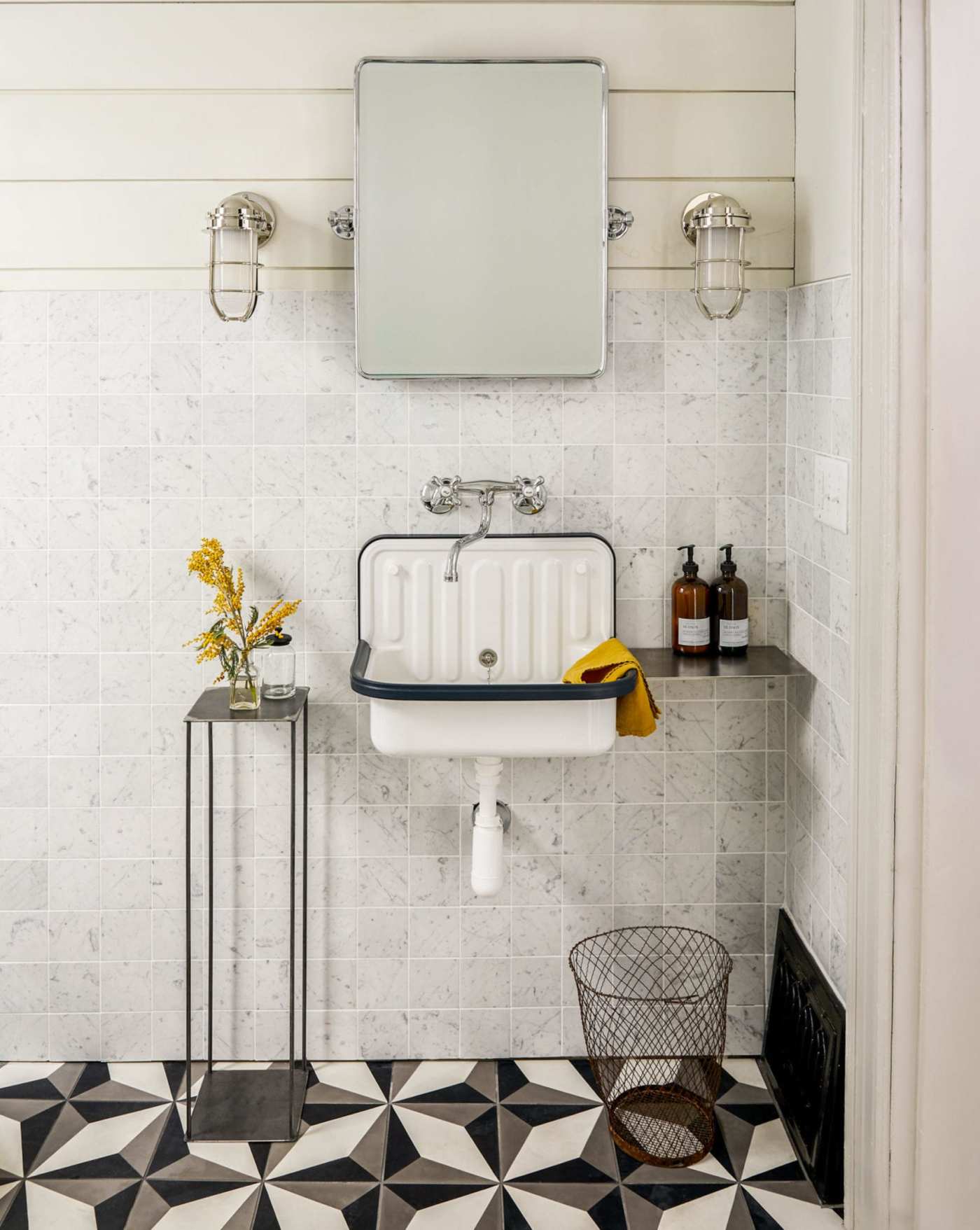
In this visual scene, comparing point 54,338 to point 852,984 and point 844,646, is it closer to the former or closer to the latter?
point 844,646

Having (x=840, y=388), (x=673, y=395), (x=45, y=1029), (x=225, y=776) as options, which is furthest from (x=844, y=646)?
(x=45, y=1029)

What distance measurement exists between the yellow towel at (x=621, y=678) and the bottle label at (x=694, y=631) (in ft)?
0.69

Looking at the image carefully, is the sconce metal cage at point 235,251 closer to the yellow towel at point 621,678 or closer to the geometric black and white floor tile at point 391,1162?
the yellow towel at point 621,678

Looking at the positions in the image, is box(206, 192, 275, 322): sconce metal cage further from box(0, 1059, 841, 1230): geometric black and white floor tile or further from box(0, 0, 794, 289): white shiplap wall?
box(0, 1059, 841, 1230): geometric black and white floor tile

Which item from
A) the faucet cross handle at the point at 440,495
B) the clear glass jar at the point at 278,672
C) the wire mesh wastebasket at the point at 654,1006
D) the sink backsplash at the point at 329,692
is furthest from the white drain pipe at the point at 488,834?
the faucet cross handle at the point at 440,495

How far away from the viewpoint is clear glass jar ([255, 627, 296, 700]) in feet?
8.45

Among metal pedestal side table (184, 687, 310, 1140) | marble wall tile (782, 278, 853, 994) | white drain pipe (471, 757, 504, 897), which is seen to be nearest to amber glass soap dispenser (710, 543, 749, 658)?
marble wall tile (782, 278, 853, 994)

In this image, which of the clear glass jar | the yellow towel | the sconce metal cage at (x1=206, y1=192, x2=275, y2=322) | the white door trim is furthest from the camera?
the clear glass jar

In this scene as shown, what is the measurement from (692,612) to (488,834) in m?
0.63

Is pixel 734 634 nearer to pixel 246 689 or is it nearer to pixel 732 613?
pixel 732 613

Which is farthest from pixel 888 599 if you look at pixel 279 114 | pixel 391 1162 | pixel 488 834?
pixel 279 114

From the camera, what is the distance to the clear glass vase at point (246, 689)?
2.49 meters

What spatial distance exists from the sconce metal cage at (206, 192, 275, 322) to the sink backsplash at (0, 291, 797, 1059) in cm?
12

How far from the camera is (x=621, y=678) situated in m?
2.31
